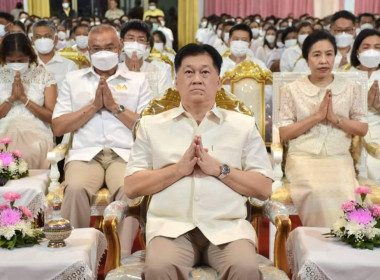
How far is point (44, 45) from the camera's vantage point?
598 cm

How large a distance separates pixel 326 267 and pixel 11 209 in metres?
1.25

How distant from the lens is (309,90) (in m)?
4.17

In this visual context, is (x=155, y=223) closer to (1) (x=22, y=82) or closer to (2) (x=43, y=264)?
(2) (x=43, y=264)

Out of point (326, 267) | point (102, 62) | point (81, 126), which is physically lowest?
point (326, 267)

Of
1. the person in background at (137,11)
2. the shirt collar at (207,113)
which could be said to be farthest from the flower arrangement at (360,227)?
the person in background at (137,11)

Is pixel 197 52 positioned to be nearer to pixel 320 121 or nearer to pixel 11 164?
pixel 320 121

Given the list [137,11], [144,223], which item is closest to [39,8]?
[137,11]

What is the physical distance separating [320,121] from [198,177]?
1.44m

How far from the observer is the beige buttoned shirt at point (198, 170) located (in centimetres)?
282

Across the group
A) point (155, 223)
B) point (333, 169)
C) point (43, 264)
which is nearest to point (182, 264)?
point (155, 223)

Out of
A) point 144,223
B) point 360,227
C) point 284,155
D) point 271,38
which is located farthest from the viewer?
point 271,38

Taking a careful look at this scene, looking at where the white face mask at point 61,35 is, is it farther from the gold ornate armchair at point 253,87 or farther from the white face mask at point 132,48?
the gold ornate armchair at point 253,87

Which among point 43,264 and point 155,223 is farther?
point 155,223

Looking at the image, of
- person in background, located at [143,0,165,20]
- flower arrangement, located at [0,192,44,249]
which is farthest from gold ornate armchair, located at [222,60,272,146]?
person in background, located at [143,0,165,20]
